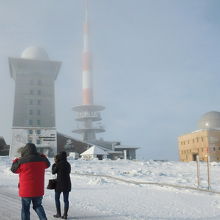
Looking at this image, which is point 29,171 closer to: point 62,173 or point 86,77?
point 62,173

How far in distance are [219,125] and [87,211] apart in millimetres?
52829

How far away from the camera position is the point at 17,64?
79.8 meters

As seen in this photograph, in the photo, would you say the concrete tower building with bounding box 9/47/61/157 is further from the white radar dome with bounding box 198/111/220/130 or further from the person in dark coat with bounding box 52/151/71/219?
the person in dark coat with bounding box 52/151/71/219

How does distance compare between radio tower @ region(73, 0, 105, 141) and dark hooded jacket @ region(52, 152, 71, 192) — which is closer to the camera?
dark hooded jacket @ region(52, 152, 71, 192)

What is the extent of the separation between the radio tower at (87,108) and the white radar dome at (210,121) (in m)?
32.0

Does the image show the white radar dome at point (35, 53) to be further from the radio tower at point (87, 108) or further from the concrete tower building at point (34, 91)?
the radio tower at point (87, 108)

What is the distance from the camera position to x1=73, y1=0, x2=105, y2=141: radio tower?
3152 inches

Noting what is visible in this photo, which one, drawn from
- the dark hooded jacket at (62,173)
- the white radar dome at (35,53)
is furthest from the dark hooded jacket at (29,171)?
the white radar dome at (35,53)

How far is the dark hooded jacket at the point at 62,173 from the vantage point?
6.94 metres

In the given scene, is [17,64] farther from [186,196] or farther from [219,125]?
[186,196]

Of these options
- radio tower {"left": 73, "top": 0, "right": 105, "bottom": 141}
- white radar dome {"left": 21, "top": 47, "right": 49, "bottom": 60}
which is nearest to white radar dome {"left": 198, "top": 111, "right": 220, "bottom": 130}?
radio tower {"left": 73, "top": 0, "right": 105, "bottom": 141}

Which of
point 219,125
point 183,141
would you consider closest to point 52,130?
point 183,141

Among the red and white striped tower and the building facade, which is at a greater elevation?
the red and white striped tower

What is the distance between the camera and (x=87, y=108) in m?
82.4
